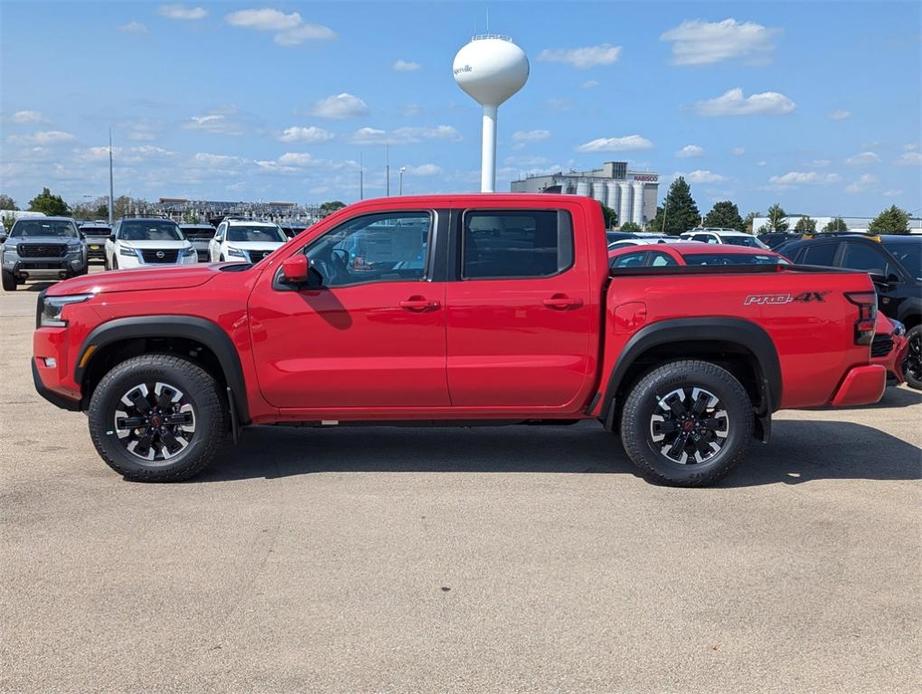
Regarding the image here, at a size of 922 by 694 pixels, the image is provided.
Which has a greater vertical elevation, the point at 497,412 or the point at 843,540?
the point at 497,412

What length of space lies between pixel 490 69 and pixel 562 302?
2130 inches

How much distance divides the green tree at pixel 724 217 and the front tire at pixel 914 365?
240ft

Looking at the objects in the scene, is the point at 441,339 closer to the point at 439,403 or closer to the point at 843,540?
the point at 439,403

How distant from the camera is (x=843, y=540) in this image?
5.00 m

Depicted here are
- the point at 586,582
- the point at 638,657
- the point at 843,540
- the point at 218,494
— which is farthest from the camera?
the point at 218,494

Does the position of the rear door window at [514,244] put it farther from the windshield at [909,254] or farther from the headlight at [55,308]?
the windshield at [909,254]

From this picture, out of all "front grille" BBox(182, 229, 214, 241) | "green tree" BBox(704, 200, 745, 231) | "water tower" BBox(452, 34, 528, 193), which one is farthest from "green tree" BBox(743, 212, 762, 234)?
"front grille" BBox(182, 229, 214, 241)

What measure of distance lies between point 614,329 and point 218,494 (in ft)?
9.11

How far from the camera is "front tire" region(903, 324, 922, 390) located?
9.73 m

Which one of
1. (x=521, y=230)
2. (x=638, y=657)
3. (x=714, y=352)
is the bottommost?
(x=638, y=657)

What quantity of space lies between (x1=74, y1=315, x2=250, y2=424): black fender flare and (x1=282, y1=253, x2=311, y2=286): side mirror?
59 cm

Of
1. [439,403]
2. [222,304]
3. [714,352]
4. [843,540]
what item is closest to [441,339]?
[439,403]

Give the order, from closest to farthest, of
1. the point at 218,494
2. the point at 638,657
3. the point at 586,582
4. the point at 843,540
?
1. the point at 638,657
2. the point at 586,582
3. the point at 843,540
4. the point at 218,494

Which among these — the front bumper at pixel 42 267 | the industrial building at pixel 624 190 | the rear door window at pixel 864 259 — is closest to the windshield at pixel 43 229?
the front bumper at pixel 42 267
